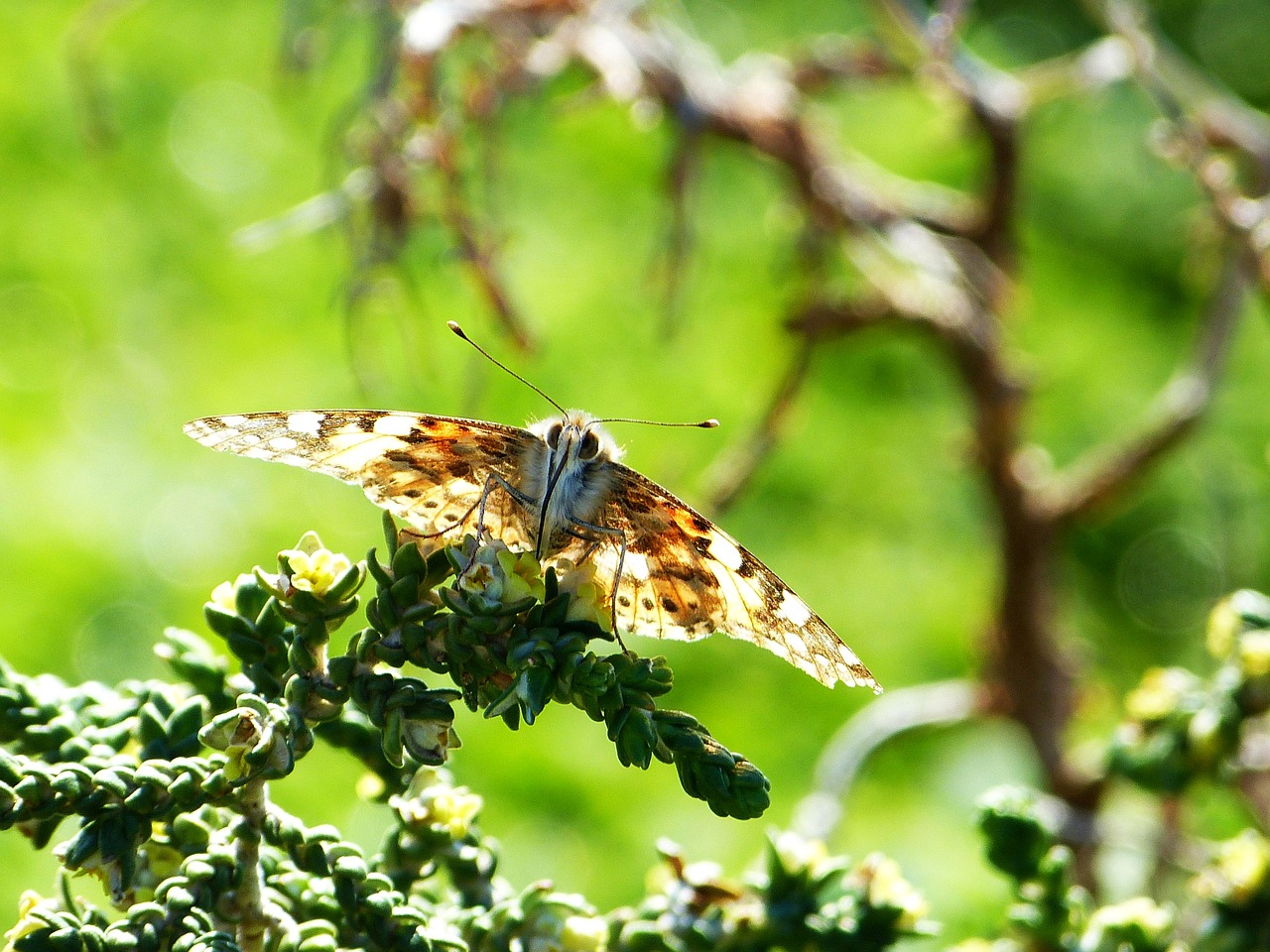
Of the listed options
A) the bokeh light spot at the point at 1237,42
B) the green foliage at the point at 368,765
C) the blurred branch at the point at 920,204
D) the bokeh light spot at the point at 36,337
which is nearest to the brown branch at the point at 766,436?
the blurred branch at the point at 920,204

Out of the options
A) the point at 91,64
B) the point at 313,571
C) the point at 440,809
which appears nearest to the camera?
the point at 313,571

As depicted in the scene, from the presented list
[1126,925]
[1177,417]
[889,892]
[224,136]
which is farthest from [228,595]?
[224,136]

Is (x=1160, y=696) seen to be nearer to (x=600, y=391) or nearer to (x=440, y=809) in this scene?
(x=440, y=809)

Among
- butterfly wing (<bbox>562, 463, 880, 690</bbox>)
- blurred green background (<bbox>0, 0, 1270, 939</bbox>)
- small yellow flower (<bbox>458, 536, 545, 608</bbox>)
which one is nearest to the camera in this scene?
small yellow flower (<bbox>458, 536, 545, 608</bbox>)

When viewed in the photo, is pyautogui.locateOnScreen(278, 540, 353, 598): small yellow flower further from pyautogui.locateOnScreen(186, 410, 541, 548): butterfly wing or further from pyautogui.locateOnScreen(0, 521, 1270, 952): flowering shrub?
pyautogui.locateOnScreen(186, 410, 541, 548): butterfly wing

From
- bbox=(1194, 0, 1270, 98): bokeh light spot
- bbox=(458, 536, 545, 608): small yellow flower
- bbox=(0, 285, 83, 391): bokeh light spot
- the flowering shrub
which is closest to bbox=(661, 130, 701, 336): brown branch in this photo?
the flowering shrub
